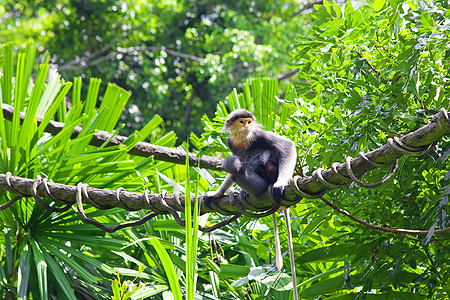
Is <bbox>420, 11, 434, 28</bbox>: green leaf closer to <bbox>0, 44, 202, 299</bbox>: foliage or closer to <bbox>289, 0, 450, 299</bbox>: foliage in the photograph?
<bbox>289, 0, 450, 299</bbox>: foliage

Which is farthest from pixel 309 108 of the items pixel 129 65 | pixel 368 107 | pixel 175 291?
pixel 129 65

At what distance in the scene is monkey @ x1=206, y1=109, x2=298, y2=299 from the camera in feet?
6.26

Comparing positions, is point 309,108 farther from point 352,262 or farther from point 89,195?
point 89,195

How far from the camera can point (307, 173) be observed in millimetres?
2234

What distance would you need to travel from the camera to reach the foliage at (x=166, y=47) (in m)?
6.88

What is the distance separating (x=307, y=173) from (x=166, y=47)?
5485mm

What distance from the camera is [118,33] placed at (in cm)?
739

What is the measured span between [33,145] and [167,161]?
83cm

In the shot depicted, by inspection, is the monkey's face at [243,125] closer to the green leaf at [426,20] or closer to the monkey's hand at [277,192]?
the monkey's hand at [277,192]

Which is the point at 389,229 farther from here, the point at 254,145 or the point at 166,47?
the point at 166,47

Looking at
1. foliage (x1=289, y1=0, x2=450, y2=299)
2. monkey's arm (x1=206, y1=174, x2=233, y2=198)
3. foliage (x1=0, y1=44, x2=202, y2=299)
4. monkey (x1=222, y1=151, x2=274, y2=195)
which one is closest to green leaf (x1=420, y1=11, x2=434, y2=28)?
foliage (x1=289, y1=0, x2=450, y2=299)

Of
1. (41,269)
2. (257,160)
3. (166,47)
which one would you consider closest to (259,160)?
→ (257,160)

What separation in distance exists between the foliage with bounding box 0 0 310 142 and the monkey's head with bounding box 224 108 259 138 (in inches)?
175

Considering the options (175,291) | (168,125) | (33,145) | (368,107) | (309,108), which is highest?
(168,125)
